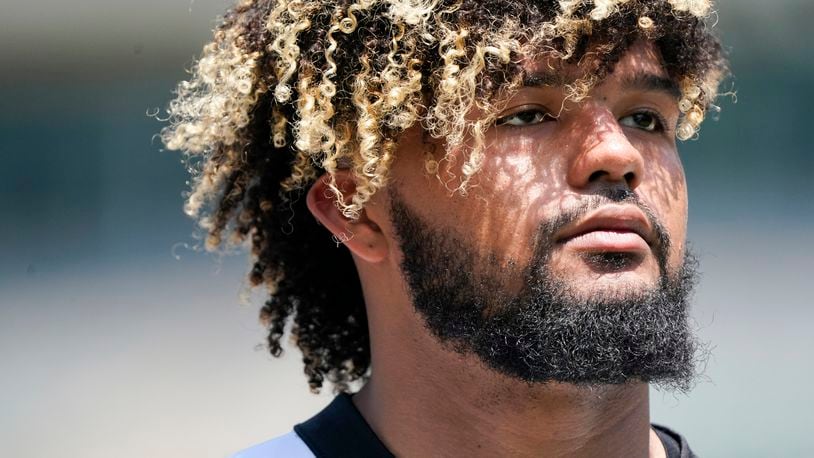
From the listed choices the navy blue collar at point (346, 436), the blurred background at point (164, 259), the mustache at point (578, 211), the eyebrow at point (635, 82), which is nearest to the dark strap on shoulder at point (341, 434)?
the navy blue collar at point (346, 436)

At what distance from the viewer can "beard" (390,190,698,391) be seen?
2246mm

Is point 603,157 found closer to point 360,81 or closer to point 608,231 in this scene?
point 608,231

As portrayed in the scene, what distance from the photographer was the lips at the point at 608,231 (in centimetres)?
225

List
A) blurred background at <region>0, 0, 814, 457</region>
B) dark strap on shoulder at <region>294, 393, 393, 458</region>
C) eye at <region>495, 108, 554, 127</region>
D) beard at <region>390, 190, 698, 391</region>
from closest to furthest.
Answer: beard at <region>390, 190, 698, 391</region>
eye at <region>495, 108, 554, 127</region>
dark strap on shoulder at <region>294, 393, 393, 458</region>
blurred background at <region>0, 0, 814, 457</region>

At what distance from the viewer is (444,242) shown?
2.39 metres

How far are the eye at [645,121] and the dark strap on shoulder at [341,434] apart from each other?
85 cm

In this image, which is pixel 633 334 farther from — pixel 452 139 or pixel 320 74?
pixel 320 74

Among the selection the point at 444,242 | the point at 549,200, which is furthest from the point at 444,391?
the point at 549,200

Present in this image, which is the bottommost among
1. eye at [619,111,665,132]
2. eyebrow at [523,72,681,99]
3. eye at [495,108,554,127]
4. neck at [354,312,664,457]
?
neck at [354,312,664,457]

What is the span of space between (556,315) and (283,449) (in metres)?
0.75

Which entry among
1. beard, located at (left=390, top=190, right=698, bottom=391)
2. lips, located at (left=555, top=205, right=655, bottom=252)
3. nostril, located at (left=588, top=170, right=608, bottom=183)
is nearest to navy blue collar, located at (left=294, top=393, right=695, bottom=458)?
beard, located at (left=390, top=190, right=698, bottom=391)

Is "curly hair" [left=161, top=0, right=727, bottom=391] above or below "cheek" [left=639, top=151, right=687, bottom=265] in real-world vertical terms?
above

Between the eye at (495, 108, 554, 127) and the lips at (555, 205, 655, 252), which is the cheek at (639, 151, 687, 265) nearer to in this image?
the lips at (555, 205, 655, 252)

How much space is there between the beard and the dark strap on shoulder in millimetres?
293
